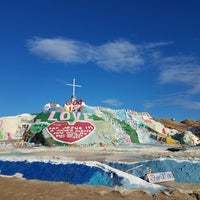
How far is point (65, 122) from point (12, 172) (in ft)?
96.6

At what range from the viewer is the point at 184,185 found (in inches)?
625

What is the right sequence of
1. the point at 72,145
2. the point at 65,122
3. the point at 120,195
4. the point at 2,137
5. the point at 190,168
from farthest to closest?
the point at 2,137 < the point at 65,122 < the point at 72,145 < the point at 190,168 < the point at 120,195

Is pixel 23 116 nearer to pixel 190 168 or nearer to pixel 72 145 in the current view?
pixel 72 145

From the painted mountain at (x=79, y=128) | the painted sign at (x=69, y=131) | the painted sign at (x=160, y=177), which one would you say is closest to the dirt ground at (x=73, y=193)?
the painted sign at (x=160, y=177)

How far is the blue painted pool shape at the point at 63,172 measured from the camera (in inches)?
623

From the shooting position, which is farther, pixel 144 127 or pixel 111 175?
pixel 144 127

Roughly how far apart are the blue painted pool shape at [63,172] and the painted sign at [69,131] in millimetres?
25855

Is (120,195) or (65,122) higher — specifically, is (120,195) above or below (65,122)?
below

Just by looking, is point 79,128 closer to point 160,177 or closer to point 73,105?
point 73,105

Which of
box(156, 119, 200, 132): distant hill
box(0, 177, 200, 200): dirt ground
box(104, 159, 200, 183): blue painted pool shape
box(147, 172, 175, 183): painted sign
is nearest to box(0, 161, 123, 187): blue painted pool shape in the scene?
box(0, 177, 200, 200): dirt ground

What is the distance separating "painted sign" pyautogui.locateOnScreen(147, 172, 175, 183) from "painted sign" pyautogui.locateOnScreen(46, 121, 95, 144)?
29.2m

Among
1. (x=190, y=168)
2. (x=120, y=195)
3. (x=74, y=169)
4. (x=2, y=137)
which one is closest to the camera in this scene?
(x=120, y=195)

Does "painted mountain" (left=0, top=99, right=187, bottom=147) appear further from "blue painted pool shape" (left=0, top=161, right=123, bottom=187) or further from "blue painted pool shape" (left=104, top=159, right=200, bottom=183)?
"blue painted pool shape" (left=0, top=161, right=123, bottom=187)

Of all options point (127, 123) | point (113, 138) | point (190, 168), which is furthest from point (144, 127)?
point (190, 168)
